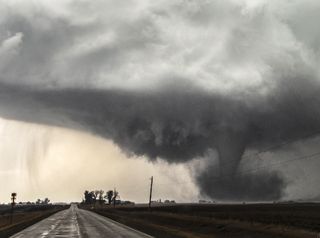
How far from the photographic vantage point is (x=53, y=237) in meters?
35.8

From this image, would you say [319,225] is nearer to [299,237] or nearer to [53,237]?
[299,237]

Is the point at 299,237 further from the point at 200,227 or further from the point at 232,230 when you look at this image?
the point at 200,227

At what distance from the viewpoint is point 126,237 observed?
36531 mm

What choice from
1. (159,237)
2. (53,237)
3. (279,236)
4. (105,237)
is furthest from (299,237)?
(53,237)

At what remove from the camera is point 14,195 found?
59.4m

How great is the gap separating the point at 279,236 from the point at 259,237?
2451mm

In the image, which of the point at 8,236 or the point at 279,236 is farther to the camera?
the point at 8,236

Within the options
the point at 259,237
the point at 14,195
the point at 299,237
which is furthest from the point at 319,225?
the point at 14,195

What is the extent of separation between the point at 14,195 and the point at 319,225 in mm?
35886

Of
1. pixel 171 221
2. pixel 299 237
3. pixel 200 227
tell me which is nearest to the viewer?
pixel 299 237

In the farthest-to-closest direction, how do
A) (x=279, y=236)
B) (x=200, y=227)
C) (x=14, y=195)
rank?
1. (x=14, y=195)
2. (x=200, y=227)
3. (x=279, y=236)

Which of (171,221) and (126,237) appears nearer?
(126,237)

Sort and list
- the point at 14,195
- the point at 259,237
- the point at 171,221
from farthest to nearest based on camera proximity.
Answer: the point at 171,221 → the point at 14,195 → the point at 259,237

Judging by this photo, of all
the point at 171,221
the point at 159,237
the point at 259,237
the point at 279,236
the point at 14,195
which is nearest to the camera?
the point at 279,236
